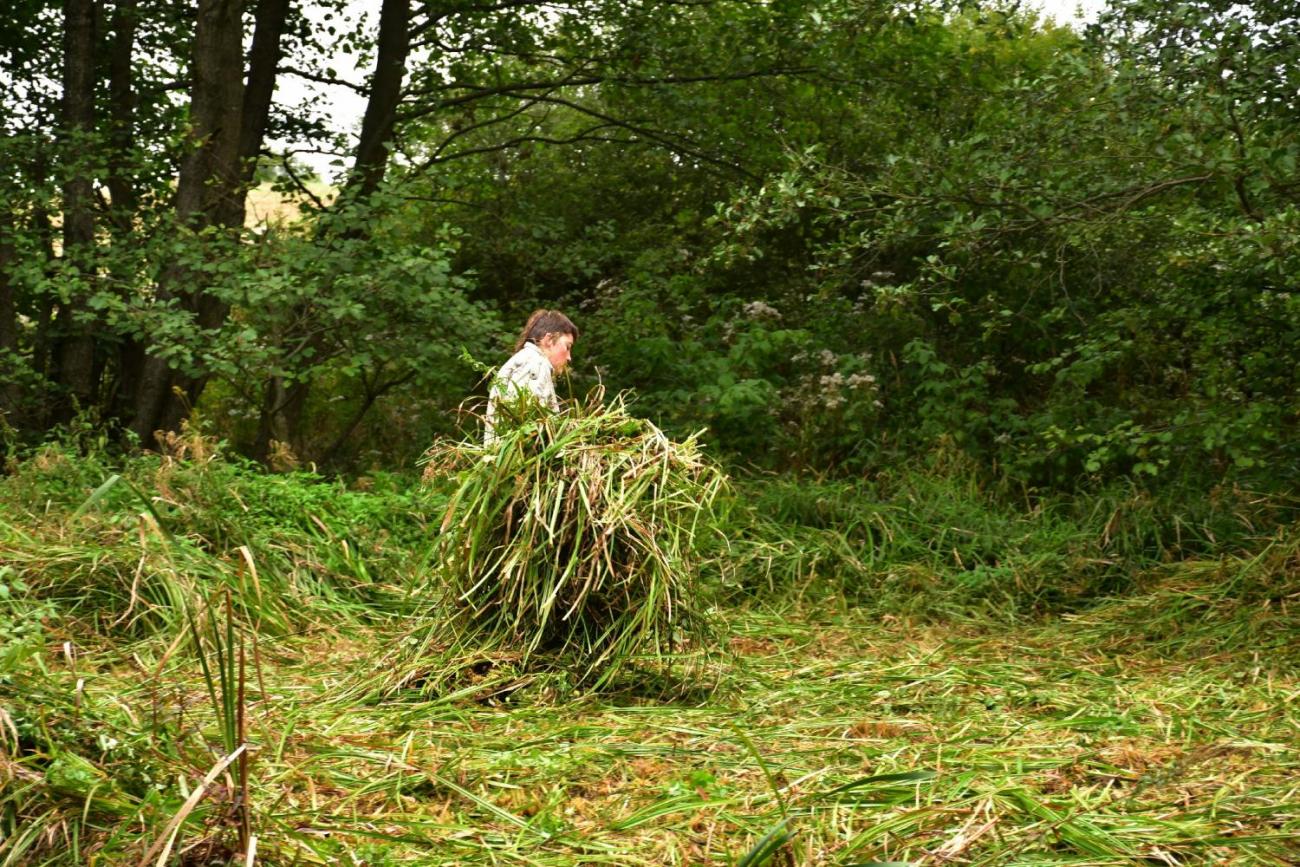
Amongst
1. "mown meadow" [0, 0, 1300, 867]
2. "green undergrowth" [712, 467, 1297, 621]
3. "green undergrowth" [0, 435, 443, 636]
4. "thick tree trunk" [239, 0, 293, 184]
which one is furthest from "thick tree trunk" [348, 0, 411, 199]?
"green undergrowth" [712, 467, 1297, 621]

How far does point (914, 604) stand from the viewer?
7.19 metres

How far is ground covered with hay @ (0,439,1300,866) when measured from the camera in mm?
3252

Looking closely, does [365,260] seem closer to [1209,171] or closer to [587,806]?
[1209,171]

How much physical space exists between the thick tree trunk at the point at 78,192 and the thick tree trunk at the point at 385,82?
79.2 inches

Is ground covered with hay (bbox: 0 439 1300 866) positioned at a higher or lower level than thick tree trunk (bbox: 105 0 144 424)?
lower

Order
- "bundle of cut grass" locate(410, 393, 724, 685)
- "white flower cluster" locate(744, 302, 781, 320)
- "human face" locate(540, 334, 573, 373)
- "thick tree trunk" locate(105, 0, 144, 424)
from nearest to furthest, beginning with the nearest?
"bundle of cut grass" locate(410, 393, 724, 685), "human face" locate(540, 334, 573, 373), "thick tree trunk" locate(105, 0, 144, 424), "white flower cluster" locate(744, 302, 781, 320)

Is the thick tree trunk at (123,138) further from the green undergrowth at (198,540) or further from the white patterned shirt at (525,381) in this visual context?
the white patterned shirt at (525,381)

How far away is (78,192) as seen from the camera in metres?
9.41

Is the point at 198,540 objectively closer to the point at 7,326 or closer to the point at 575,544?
the point at 575,544

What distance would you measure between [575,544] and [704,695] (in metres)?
0.79

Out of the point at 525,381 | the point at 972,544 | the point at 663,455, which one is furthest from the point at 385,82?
the point at 663,455

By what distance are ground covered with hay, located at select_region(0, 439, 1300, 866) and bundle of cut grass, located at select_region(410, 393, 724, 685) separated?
0.15 m

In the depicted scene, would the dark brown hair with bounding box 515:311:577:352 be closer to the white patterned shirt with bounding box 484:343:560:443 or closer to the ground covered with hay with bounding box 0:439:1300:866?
the white patterned shirt with bounding box 484:343:560:443

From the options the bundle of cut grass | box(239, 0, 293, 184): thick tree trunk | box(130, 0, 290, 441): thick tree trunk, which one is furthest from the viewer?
box(239, 0, 293, 184): thick tree trunk
